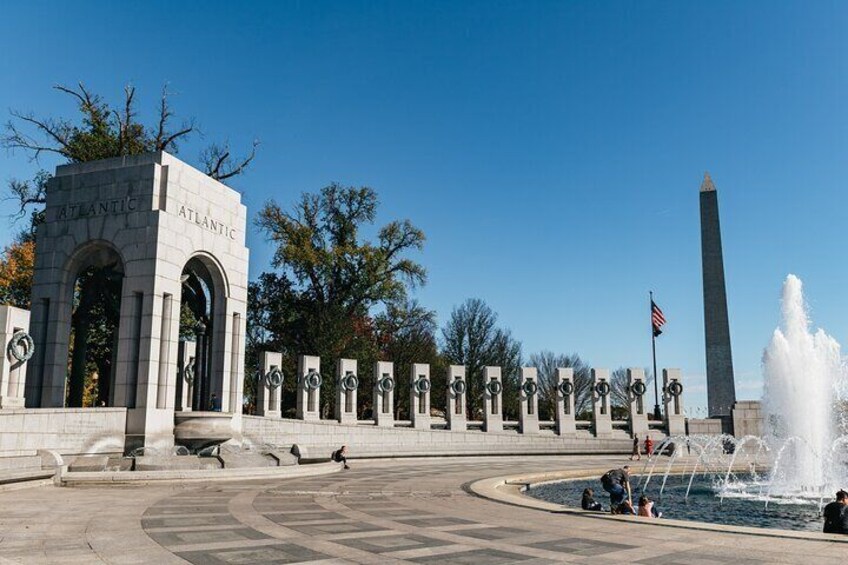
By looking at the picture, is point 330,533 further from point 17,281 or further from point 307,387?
point 17,281

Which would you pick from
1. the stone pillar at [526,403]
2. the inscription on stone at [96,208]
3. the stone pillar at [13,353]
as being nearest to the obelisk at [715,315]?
the stone pillar at [526,403]

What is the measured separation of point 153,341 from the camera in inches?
1072

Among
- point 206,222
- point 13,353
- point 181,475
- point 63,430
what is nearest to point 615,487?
point 181,475

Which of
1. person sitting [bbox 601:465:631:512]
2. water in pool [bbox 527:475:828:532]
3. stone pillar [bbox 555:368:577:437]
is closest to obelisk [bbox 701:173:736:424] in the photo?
stone pillar [bbox 555:368:577:437]

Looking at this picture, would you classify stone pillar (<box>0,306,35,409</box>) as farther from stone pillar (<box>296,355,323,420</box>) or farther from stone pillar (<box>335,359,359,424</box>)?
stone pillar (<box>335,359,359,424</box>)

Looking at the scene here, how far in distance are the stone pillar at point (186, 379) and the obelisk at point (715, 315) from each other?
3430 centimetres

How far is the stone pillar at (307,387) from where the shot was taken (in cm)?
3794

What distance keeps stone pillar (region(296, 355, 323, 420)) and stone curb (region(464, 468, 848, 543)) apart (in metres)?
15.3

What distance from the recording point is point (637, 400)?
4716 cm

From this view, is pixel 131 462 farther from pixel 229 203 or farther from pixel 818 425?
pixel 818 425

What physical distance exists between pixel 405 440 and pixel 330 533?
1080 inches

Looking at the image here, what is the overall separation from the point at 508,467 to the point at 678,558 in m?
21.9

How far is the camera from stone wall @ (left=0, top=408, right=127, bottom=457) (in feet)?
71.5

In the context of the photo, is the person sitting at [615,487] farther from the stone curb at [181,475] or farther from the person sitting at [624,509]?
the stone curb at [181,475]
